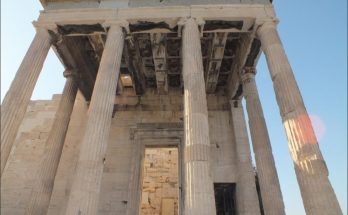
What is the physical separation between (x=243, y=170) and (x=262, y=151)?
2268 millimetres

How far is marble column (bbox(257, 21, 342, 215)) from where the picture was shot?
9094 mm

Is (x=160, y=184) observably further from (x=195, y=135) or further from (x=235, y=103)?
(x=195, y=135)

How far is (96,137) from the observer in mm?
10680

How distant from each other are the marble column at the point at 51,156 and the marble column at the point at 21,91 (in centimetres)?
302

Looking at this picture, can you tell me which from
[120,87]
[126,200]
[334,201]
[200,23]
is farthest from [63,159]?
[334,201]

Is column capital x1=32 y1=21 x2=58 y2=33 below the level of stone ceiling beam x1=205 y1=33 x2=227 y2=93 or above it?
below

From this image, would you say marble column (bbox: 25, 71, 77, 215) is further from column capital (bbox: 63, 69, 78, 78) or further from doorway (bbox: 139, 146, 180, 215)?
doorway (bbox: 139, 146, 180, 215)

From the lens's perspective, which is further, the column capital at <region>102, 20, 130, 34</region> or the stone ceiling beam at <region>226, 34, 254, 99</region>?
the stone ceiling beam at <region>226, 34, 254, 99</region>

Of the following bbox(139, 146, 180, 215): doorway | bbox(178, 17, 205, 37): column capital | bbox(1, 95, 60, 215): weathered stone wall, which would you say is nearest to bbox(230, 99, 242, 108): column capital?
bbox(139, 146, 180, 215): doorway

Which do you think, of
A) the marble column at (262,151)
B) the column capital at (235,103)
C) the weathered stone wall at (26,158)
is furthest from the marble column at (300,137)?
the weathered stone wall at (26,158)

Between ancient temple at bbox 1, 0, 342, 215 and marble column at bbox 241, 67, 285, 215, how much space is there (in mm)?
51

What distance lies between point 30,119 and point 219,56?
43.2ft

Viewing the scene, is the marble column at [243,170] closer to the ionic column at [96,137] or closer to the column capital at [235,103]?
the column capital at [235,103]

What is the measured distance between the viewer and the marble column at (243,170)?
14258 mm
